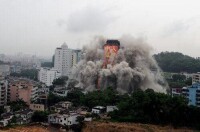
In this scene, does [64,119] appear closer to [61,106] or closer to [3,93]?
[61,106]

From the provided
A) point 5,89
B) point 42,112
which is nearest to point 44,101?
point 5,89

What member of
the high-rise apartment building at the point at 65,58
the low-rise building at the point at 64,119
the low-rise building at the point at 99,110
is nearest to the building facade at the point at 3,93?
the low-rise building at the point at 64,119

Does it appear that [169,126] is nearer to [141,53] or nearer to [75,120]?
[75,120]

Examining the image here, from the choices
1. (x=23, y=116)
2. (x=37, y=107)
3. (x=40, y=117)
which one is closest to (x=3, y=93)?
(x=37, y=107)

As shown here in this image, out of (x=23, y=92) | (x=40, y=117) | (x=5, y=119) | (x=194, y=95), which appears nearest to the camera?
(x=5, y=119)

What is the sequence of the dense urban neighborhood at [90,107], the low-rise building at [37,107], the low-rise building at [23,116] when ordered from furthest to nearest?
the low-rise building at [37,107] < the low-rise building at [23,116] < the dense urban neighborhood at [90,107]

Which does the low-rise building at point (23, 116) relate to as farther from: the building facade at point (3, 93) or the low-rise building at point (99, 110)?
the building facade at point (3, 93)
